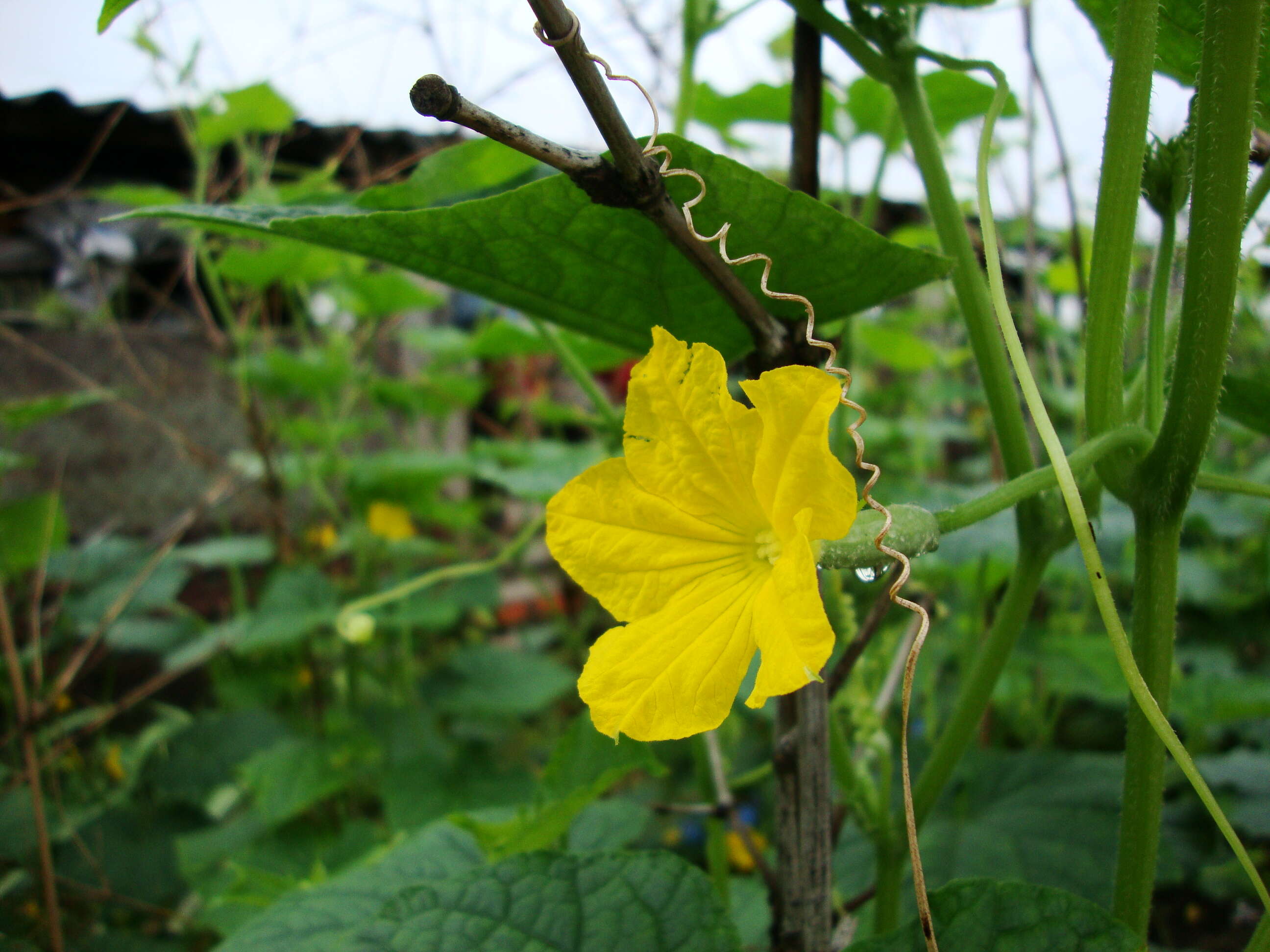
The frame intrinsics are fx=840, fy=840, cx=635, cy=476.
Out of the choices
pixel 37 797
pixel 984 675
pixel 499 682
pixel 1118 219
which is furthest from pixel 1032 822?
pixel 37 797

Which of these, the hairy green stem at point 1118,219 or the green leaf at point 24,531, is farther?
the green leaf at point 24,531

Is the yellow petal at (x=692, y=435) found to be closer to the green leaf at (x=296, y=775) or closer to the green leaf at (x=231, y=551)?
the green leaf at (x=296, y=775)

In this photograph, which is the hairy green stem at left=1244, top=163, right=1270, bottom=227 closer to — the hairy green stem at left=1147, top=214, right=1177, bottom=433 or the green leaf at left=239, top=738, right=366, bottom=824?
the hairy green stem at left=1147, top=214, right=1177, bottom=433

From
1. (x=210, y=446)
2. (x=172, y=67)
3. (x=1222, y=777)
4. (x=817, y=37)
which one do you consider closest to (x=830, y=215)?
(x=817, y=37)

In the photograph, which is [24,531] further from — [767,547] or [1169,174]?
[1169,174]

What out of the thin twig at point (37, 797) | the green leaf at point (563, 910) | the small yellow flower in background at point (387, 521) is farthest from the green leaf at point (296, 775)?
the green leaf at point (563, 910)

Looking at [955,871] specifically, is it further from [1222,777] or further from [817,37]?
[817,37]
